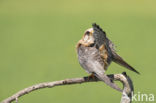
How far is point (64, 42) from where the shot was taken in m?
14.9

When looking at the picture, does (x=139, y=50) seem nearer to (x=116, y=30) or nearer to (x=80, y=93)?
(x=116, y=30)

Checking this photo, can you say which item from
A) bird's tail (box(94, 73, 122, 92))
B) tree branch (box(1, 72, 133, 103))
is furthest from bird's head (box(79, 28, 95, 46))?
tree branch (box(1, 72, 133, 103))

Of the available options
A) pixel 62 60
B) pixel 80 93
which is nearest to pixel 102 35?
pixel 80 93

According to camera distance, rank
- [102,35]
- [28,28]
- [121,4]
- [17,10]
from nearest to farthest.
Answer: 1. [102,35]
2. [28,28]
3. [17,10]
4. [121,4]

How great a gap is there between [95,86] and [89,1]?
847 centimetres

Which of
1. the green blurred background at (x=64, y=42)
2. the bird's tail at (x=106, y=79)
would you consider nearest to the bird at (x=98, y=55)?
the bird's tail at (x=106, y=79)

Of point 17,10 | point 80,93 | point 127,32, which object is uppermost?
point 17,10

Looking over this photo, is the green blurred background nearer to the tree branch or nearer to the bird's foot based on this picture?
the bird's foot

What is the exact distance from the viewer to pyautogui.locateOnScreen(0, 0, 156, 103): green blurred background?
1213 cm

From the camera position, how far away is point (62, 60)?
1392 cm

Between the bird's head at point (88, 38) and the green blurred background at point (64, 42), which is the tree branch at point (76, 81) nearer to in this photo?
the bird's head at point (88, 38)

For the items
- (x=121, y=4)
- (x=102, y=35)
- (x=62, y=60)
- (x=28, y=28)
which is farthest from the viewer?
(x=121, y=4)

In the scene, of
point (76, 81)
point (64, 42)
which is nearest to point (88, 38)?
point (76, 81)

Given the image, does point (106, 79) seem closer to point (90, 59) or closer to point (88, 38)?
point (90, 59)
